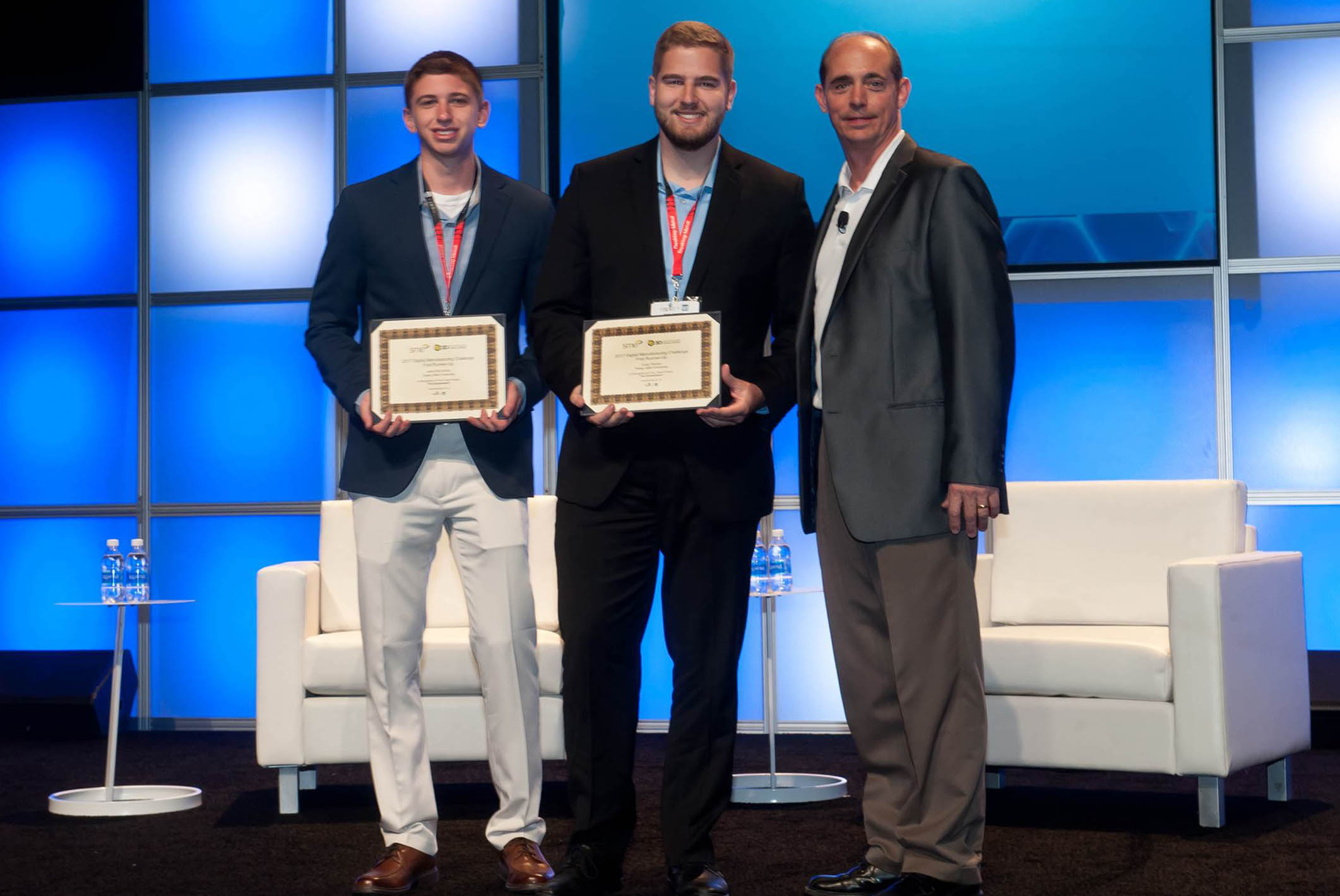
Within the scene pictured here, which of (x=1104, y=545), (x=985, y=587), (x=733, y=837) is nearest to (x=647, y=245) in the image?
(x=733, y=837)

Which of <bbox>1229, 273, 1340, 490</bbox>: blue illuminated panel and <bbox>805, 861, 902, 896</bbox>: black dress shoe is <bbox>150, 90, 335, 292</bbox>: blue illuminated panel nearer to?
<bbox>1229, 273, 1340, 490</bbox>: blue illuminated panel

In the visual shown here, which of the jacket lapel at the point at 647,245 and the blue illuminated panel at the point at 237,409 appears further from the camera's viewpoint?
the blue illuminated panel at the point at 237,409

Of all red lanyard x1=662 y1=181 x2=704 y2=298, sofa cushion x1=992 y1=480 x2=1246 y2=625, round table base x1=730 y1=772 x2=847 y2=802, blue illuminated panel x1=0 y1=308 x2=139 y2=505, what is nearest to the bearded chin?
red lanyard x1=662 y1=181 x2=704 y2=298

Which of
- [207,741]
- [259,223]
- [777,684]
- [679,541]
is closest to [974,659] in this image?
[679,541]

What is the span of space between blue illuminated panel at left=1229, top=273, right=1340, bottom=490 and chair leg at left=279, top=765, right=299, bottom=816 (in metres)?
3.59

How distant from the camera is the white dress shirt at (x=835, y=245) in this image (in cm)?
281

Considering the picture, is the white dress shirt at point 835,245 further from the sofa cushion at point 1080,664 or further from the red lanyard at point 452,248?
the sofa cushion at point 1080,664

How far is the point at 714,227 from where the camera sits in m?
2.80

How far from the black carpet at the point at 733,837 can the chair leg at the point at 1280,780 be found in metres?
0.05

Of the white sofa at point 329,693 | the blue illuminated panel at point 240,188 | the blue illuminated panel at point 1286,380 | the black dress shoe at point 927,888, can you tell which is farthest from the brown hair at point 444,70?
the blue illuminated panel at point 1286,380

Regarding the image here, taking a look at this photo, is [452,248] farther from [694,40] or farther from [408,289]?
[694,40]

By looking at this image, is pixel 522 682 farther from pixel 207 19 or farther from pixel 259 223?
pixel 207 19

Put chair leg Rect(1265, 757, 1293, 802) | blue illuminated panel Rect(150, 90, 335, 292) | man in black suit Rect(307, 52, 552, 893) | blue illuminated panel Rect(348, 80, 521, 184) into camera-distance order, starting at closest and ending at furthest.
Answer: man in black suit Rect(307, 52, 552, 893) < chair leg Rect(1265, 757, 1293, 802) < blue illuminated panel Rect(348, 80, 521, 184) < blue illuminated panel Rect(150, 90, 335, 292)

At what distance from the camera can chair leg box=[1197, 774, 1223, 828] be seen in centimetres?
348
